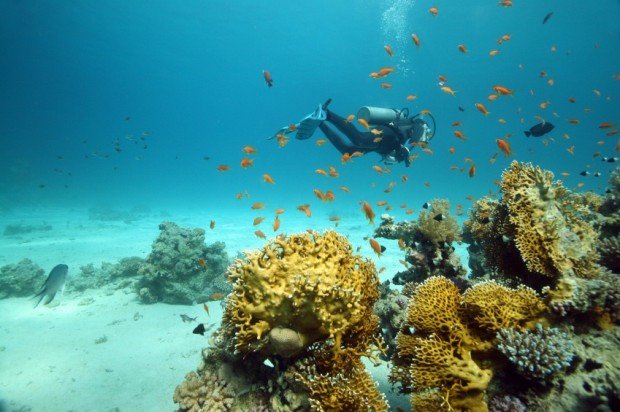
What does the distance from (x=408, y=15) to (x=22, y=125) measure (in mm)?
126501

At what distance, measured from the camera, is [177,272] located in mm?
10195

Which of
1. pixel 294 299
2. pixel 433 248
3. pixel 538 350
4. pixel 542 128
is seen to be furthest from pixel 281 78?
pixel 538 350

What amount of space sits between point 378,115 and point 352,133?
1.53m

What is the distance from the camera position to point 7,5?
186 feet

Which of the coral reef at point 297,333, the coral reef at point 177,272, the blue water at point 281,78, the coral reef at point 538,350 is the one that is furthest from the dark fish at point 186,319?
the blue water at point 281,78

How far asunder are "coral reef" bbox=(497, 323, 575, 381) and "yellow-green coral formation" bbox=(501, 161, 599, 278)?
2.94 feet

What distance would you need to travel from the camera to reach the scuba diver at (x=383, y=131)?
11.6 meters

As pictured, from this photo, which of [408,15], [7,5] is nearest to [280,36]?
[408,15]

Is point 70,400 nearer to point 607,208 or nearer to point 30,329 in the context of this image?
point 30,329

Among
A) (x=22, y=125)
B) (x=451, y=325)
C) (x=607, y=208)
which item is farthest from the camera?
(x=22, y=125)

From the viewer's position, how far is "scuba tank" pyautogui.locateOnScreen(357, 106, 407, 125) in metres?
12.0

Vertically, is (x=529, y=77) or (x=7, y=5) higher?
(x=529, y=77)

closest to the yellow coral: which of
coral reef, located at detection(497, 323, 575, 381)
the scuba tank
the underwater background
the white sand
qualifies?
coral reef, located at detection(497, 323, 575, 381)

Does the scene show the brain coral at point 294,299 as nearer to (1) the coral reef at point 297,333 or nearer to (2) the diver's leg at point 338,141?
(1) the coral reef at point 297,333
